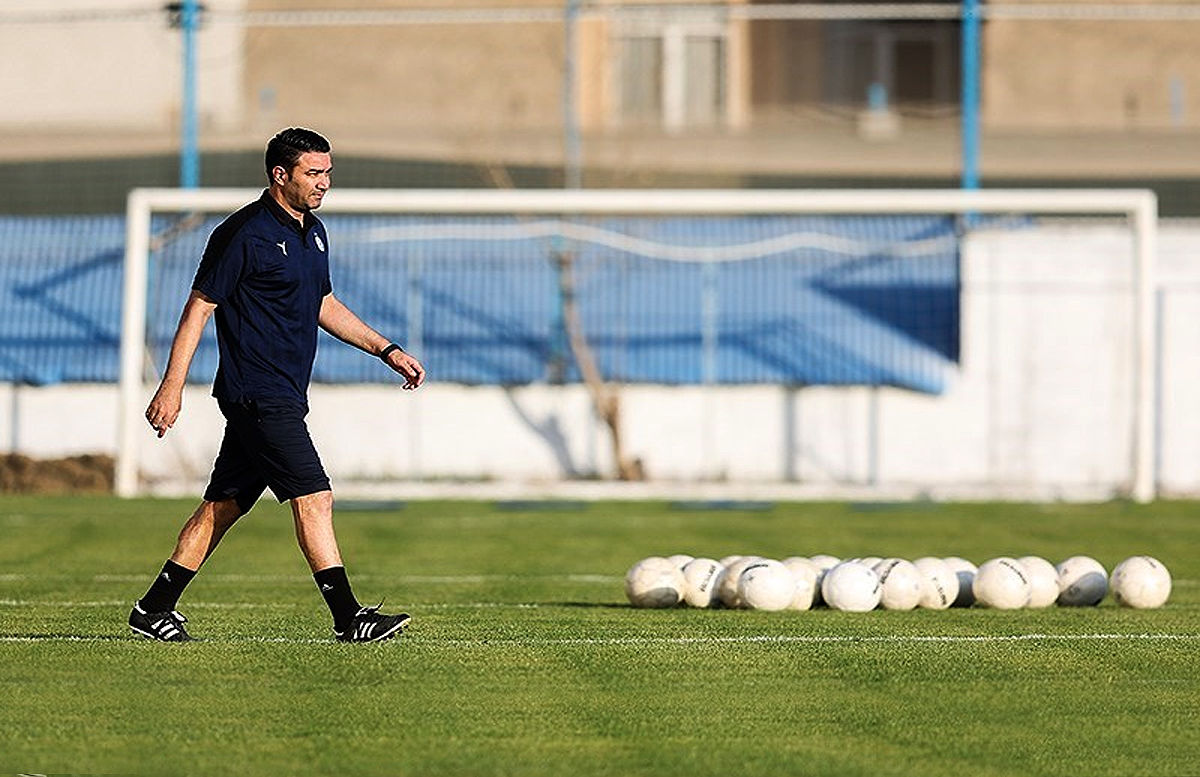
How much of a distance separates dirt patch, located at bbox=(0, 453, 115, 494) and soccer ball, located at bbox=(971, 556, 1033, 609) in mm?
14967

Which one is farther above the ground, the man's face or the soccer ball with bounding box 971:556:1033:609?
the man's face

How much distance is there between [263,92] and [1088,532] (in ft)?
50.3

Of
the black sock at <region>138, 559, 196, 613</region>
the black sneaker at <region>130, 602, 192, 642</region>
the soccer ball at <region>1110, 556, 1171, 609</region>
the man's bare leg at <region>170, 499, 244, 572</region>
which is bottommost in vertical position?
the soccer ball at <region>1110, 556, 1171, 609</region>

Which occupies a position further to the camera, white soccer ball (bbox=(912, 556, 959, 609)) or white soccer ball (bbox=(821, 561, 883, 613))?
white soccer ball (bbox=(912, 556, 959, 609))

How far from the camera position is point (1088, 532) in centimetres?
1939

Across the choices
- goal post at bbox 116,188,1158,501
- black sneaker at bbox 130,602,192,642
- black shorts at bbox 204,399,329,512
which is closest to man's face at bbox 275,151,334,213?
black shorts at bbox 204,399,329,512

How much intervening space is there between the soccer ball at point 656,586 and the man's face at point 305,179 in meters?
3.04

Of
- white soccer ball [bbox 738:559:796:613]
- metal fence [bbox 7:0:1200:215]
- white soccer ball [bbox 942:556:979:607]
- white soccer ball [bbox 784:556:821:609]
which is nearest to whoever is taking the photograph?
white soccer ball [bbox 738:559:796:613]

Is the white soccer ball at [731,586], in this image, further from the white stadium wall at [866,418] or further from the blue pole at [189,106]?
the blue pole at [189,106]

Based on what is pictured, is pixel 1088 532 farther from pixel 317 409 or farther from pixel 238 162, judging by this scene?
pixel 238 162

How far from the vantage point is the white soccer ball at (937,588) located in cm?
1158

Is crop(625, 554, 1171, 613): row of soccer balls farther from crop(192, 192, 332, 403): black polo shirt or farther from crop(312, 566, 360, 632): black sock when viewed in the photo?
crop(192, 192, 332, 403): black polo shirt

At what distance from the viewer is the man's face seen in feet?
31.3

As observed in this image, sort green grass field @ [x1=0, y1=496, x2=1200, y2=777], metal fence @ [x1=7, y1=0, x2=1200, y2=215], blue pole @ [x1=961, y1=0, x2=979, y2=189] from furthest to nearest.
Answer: metal fence @ [x1=7, y1=0, x2=1200, y2=215] → blue pole @ [x1=961, y1=0, x2=979, y2=189] → green grass field @ [x1=0, y1=496, x2=1200, y2=777]
